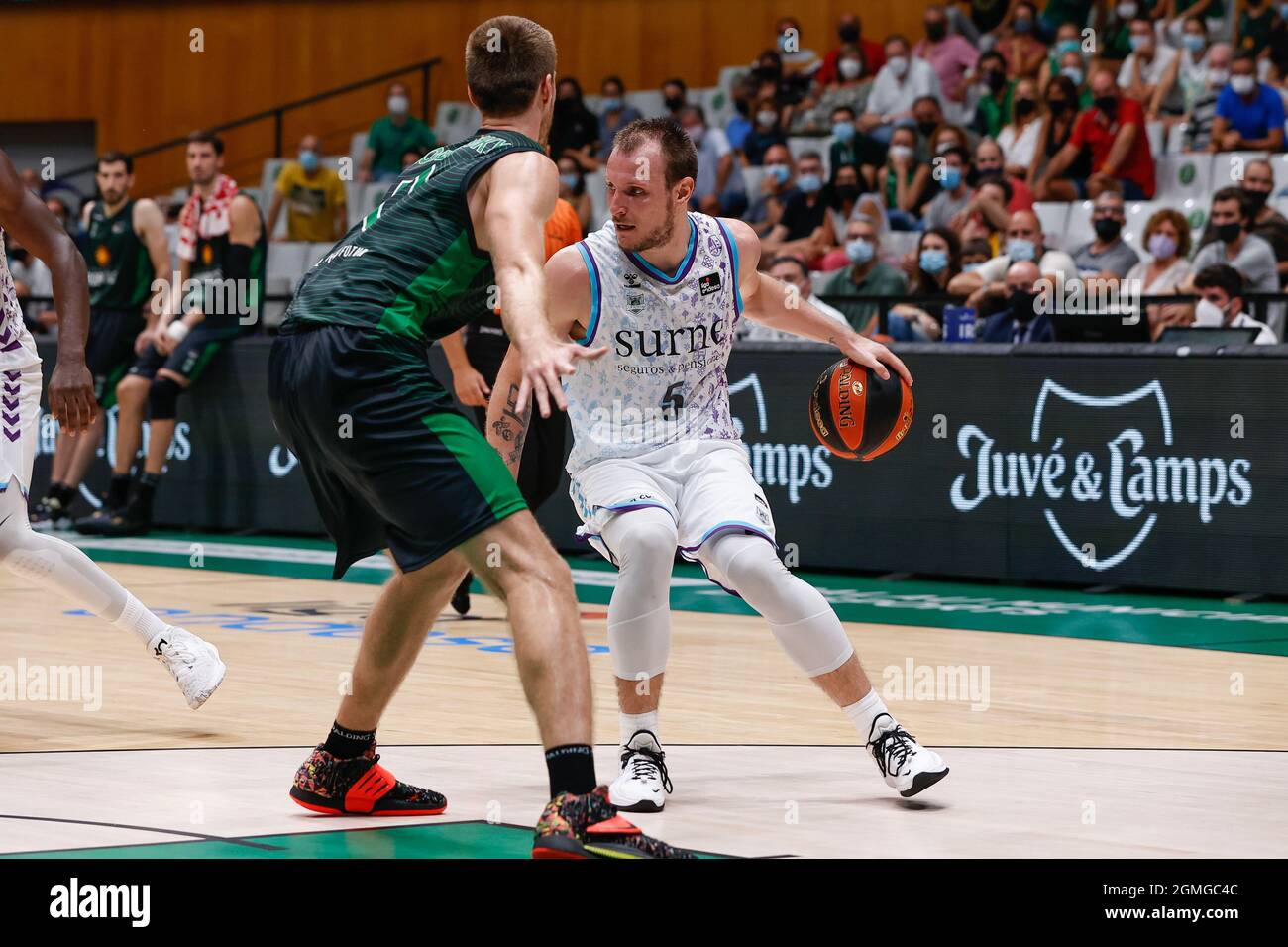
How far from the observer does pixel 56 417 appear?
630 cm

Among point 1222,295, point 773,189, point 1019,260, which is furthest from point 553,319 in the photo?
point 773,189

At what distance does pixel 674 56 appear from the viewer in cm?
2081

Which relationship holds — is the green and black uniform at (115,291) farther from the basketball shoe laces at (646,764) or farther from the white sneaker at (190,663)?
the basketball shoe laces at (646,764)

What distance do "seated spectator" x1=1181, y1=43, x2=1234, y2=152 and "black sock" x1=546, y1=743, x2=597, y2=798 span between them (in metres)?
11.8

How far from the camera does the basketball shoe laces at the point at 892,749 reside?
209 inches

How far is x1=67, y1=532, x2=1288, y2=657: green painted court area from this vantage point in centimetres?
939

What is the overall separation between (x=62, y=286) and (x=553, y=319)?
68.8 inches

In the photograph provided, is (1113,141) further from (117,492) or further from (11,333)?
(11,333)

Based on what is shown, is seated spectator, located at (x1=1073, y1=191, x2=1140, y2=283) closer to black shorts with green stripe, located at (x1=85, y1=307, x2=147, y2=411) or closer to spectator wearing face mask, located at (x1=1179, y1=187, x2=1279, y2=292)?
spectator wearing face mask, located at (x1=1179, y1=187, x2=1279, y2=292)

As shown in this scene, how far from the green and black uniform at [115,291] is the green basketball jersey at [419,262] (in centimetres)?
1015

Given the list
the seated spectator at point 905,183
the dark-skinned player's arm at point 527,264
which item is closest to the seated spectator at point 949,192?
the seated spectator at point 905,183

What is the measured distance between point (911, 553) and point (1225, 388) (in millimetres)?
2055
